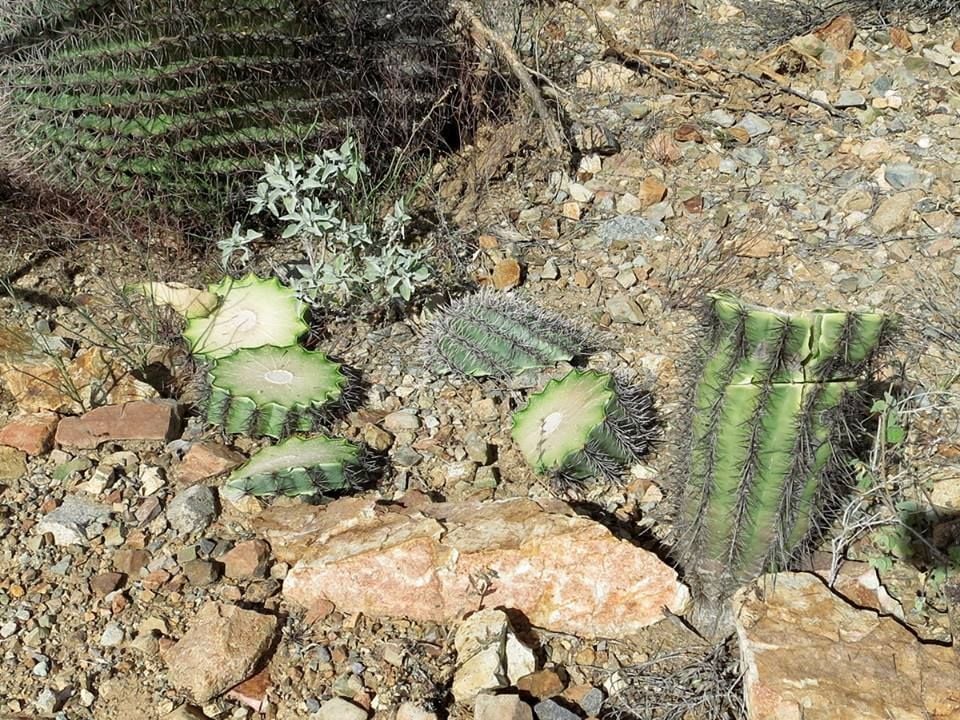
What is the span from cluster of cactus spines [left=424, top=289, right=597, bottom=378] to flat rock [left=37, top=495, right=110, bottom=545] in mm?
1108

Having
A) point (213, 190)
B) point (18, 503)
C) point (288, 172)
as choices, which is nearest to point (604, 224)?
point (288, 172)

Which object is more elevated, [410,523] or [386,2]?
[386,2]

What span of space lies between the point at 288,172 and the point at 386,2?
3.03 ft

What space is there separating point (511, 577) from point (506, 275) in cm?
147

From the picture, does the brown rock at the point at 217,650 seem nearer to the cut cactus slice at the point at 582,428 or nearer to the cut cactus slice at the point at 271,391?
the cut cactus slice at the point at 271,391

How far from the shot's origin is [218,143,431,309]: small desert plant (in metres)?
3.49

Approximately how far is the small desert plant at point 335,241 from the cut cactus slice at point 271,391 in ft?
1.09

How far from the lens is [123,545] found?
2.83 m

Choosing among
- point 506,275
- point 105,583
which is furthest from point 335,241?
point 105,583

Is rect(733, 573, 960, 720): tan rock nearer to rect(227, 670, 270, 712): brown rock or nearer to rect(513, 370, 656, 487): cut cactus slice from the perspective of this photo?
rect(513, 370, 656, 487): cut cactus slice

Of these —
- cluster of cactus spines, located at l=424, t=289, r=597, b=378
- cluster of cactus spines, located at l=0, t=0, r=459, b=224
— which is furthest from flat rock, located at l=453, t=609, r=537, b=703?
cluster of cactus spines, located at l=0, t=0, r=459, b=224

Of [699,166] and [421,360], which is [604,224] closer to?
[699,166]

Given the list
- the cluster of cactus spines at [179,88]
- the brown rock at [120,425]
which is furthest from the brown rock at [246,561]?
the cluster of cactus spines at [179,88]

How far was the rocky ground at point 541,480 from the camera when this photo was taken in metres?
2.39
